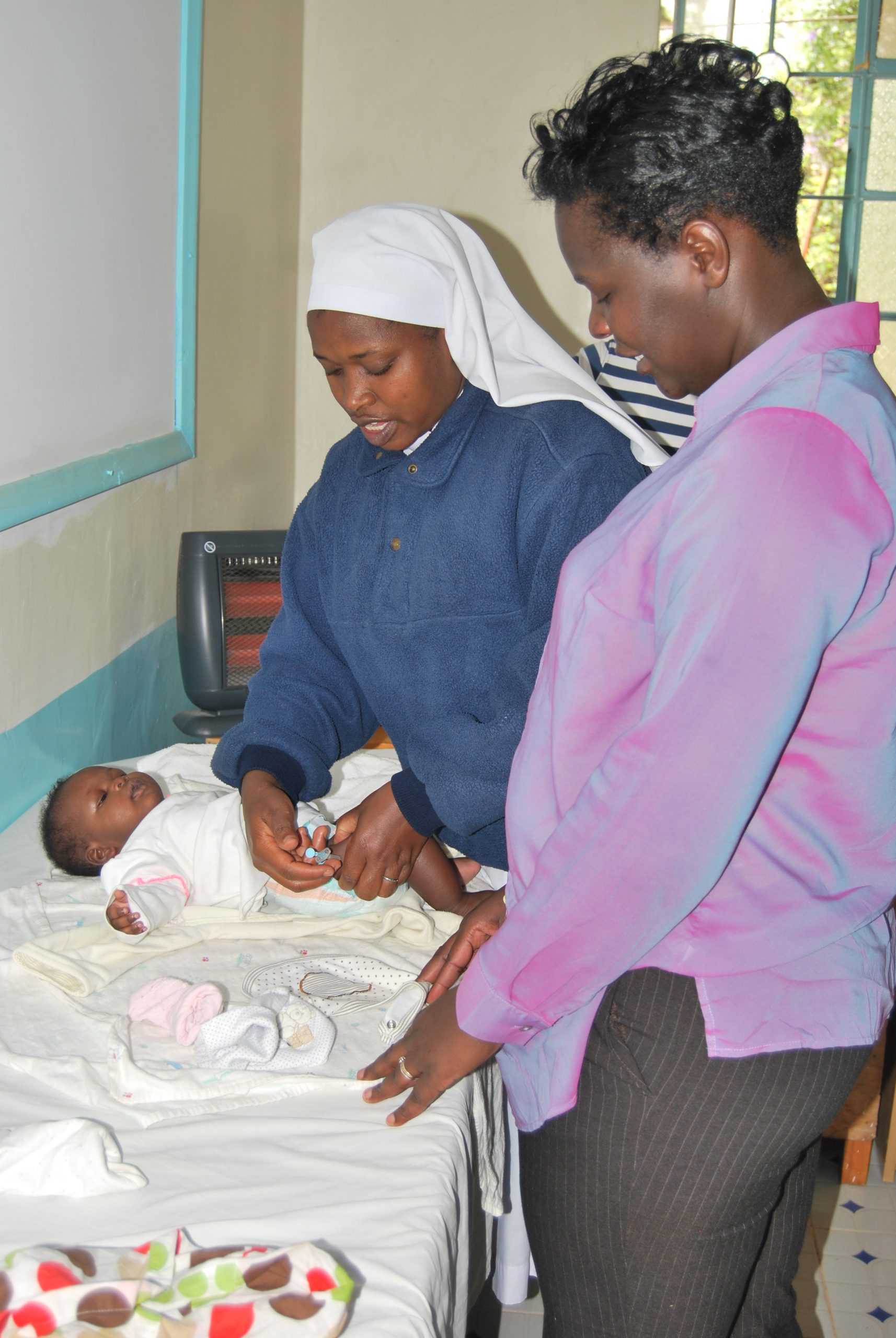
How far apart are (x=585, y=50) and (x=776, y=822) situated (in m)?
3.90

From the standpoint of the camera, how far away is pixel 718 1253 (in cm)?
100

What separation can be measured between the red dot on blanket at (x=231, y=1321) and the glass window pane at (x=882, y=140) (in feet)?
14.6

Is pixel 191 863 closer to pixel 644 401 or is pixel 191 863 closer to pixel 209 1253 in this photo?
pixel 209 1253

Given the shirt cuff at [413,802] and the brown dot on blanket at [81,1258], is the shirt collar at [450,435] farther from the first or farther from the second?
the brown dot on blanket at [81,1258]

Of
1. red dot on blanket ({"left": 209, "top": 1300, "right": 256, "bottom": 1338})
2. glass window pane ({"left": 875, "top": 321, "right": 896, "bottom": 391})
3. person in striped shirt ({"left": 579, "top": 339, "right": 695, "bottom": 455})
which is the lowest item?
red dot on blanket ({"left": 209, "top": 1300, "right": 256, "bottom": 1338})

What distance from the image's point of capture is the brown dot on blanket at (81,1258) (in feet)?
3.42

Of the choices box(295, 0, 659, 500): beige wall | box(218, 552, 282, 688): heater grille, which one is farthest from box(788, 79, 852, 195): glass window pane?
box(218, 552, 282, 688): heater grille

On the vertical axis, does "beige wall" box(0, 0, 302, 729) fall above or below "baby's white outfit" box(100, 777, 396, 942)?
above

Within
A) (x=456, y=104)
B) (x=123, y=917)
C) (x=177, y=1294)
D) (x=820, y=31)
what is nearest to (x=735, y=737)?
(x=177, y=1294)

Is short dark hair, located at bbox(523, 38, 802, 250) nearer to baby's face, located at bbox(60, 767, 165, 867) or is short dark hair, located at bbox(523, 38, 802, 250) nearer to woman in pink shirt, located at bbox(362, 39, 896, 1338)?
woman in pink shirt, located at bbox(362, 39, 896, 1338)

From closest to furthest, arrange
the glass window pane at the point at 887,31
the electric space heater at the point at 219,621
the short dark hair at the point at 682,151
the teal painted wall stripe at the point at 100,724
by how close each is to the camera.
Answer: the short dark hair at the point at 682,151 → the teal painted wall stripe at the point at 100,724 → the electric space heater at the point at 219,621 → the glass window pane at the point at 887,31

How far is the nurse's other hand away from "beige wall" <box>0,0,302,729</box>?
1045 millimetres

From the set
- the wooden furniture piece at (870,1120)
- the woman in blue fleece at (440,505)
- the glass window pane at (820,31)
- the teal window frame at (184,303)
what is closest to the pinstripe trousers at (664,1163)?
the woman in blue fleece at (440,505)

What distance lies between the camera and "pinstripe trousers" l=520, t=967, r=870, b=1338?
94 cm
